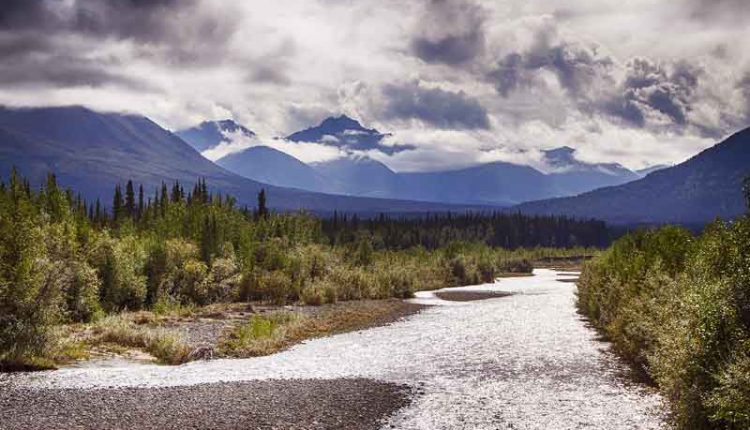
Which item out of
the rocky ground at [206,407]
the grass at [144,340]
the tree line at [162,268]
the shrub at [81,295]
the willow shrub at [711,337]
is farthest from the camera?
the shrub at [81,295]

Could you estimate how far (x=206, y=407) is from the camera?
2572cm

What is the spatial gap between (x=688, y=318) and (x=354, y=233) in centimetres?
17473

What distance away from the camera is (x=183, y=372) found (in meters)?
34.6

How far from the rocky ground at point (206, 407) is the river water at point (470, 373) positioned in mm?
1728

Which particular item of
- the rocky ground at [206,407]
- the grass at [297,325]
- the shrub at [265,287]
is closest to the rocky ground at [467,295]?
the grass at [297,325]

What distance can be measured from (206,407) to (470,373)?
600 inches

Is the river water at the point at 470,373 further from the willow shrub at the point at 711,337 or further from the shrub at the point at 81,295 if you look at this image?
the shrub at the point at 81,295

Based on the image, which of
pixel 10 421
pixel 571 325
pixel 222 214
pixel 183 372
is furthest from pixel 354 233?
pixel 10 421

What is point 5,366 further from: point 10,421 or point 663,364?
point 663,364

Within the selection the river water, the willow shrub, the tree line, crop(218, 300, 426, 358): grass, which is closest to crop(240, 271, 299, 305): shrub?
the tree line

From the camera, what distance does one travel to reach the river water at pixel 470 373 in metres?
25.8

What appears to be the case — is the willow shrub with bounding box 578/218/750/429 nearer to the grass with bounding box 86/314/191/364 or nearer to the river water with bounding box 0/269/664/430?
the river water with bounding box 0/269/664/430

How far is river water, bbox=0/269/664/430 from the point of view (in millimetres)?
25750

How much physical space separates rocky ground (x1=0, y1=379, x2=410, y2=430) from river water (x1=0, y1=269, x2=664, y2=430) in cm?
173
